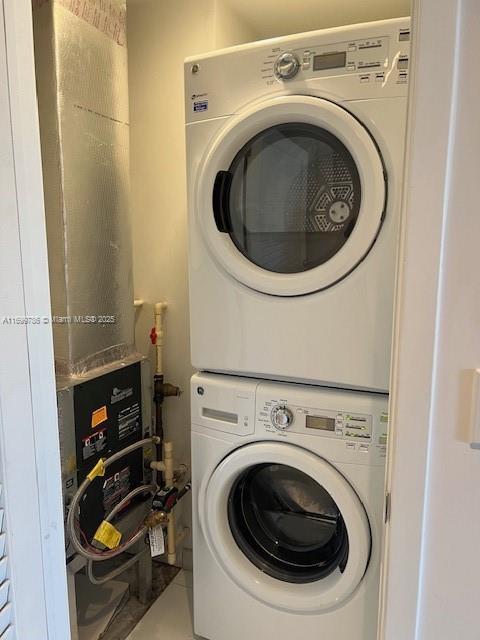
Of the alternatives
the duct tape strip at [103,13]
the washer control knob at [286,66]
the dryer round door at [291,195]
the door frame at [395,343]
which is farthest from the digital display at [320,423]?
the duct tape strip at [103,13]

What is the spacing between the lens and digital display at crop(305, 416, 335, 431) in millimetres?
1275

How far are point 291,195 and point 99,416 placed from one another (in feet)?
3.00

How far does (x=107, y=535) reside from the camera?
150 cm

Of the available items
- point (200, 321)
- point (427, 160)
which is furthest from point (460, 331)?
point (200, 321)

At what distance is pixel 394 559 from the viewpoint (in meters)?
0.81

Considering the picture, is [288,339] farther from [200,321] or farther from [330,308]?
[200,321]

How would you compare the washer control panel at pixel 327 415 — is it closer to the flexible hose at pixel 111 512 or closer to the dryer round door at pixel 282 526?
the dryer round door at pixel 282 526

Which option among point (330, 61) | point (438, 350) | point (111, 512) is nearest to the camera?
point (438, 350)

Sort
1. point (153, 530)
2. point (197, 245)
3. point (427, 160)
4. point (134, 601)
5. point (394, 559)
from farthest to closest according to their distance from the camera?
point (134, 601)
point (153, 530)
point (197, 245)
point (394, 559)
point (427, 160)

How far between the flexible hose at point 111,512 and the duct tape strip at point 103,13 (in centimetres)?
137

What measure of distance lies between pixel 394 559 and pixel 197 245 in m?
0.96

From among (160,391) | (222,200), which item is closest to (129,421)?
(160,391)

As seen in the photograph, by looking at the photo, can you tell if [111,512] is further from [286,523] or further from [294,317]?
[294,317]

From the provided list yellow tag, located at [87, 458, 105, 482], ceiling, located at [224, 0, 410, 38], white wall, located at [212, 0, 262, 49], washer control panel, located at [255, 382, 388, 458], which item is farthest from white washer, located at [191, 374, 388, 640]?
ceiling, located at [224, 0, 410, 38]
